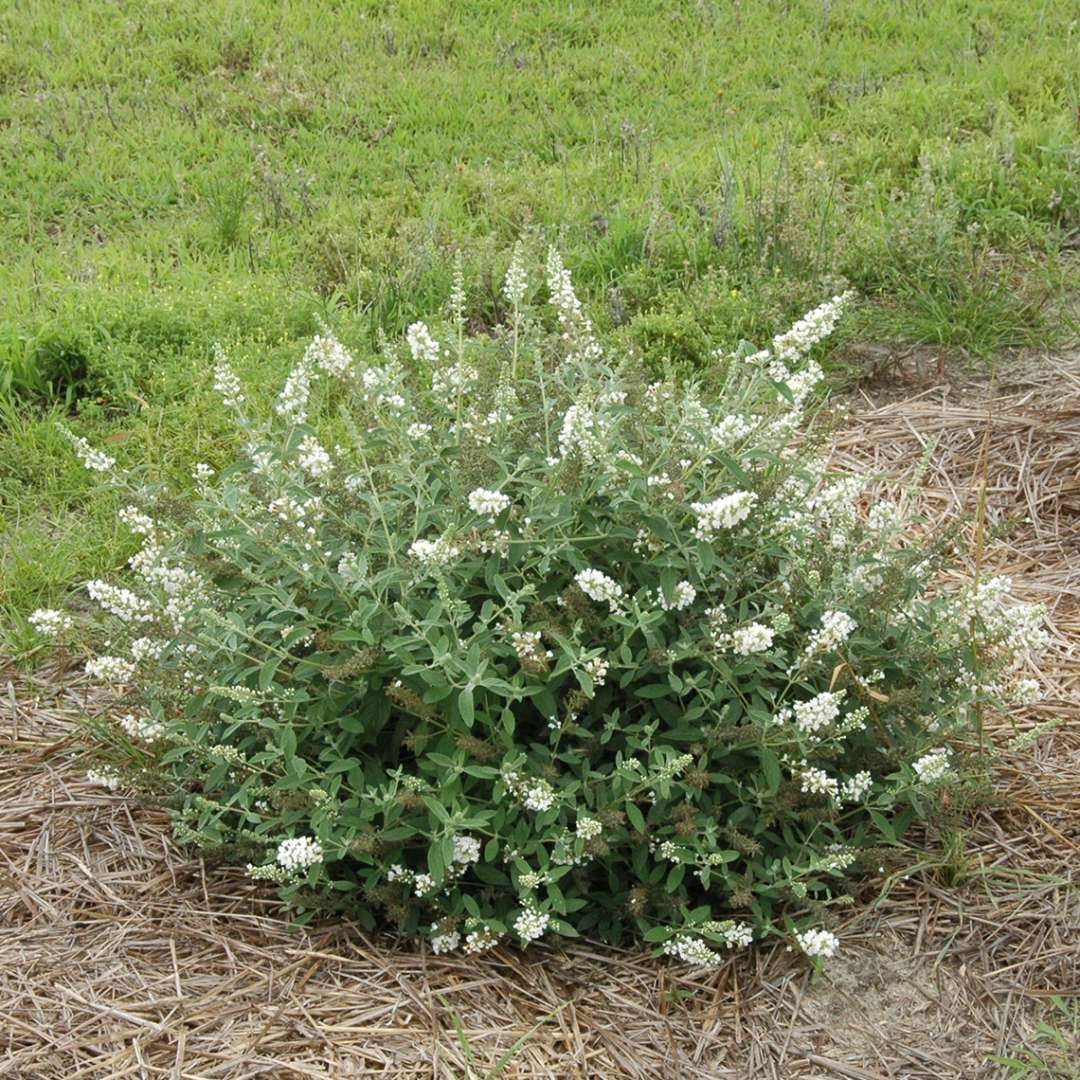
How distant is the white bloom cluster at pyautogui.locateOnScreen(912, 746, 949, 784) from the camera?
8.85 ft

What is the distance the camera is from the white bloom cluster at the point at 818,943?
2.60m

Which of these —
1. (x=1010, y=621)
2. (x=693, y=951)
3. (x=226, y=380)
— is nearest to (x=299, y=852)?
(x=693, y=951)

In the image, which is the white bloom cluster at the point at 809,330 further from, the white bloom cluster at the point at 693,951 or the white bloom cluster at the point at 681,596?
the white bloom cluster at the point at 693,951

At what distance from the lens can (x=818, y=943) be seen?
2598 millimetres

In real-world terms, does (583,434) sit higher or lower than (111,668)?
higher

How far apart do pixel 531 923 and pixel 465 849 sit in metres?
0.19

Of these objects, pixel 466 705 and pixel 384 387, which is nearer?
pixel 466 705

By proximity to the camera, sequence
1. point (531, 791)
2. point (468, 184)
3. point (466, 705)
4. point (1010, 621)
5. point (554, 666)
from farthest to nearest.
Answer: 1. point (468, 184)
2. point (1010, 621)
3. point (554, 666)
4. point (531, 791)
5. point (466, 705)

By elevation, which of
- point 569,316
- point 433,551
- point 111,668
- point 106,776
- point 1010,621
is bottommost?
point 106,776

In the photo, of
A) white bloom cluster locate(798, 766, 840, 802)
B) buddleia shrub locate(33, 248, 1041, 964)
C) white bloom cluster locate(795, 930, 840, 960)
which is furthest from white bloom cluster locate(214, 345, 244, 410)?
white bloom cluster locate(795, 930, 840, 960)

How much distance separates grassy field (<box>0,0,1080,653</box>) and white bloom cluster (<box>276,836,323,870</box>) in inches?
63.0

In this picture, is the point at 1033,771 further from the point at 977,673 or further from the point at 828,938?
the point at 828,938

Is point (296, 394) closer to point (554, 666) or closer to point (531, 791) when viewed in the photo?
point (554, 666)

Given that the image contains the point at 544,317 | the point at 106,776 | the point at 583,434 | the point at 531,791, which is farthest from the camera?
the point at 544,317
